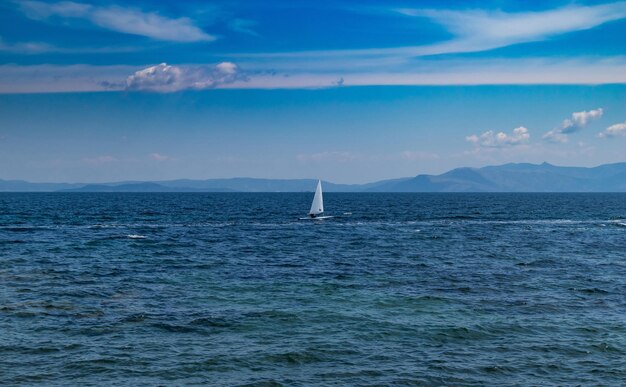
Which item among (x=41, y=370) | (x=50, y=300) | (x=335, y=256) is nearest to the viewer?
(x=41, y=370)

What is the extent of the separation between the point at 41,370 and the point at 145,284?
20721 mm

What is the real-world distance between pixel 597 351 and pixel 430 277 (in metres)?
21.8

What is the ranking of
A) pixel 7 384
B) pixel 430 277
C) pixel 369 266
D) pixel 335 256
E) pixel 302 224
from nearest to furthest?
pixel 7 384 < pixel 430 277 < pixel 369 266 < pixel 335 256 < pixel 302 224

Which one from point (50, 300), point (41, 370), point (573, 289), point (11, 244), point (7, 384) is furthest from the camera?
point (11, 244)

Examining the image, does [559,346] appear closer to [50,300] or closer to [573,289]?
[573,289]

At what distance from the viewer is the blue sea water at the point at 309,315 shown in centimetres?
2758

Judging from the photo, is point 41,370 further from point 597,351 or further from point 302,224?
point 302,224

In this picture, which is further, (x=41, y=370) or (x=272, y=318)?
(x=272, y=318)

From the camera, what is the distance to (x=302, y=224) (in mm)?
114562

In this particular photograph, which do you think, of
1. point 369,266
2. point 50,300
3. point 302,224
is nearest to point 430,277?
point 369,266

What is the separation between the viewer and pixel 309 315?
1479 inches

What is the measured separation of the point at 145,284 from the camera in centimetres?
4772

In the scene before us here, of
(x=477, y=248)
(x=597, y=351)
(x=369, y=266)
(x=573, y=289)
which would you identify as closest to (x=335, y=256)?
(x=369, y=266)

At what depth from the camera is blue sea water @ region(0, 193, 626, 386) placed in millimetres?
27578
